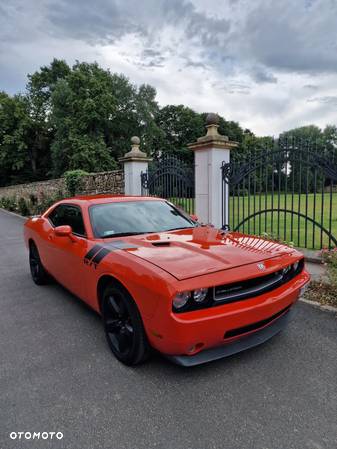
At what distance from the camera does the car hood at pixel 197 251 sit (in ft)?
7.82

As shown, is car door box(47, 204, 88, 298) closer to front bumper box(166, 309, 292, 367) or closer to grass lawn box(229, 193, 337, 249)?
front bumper box(166, 309, 292, 367)

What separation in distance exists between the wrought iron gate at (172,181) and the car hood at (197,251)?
4546 millimetres

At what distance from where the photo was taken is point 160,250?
9.02 feet

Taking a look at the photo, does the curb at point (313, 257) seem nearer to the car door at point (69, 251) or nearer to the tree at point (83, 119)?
the car door at point (69, 251)

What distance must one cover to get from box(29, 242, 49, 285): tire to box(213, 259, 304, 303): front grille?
11.0 feet

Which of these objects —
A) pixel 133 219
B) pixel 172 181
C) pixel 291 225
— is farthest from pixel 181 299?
pixel 172 181

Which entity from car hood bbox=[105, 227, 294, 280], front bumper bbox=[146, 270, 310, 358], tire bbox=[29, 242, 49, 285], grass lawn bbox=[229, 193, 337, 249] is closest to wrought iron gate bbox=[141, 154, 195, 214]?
grass lawn bbox=[229, 193, 337, 249]

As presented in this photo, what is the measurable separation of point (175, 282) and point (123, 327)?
83cm

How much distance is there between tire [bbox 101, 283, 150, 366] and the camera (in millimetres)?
2477

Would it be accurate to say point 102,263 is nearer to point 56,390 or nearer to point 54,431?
point 56,390

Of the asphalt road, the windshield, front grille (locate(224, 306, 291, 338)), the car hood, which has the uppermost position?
the windshield

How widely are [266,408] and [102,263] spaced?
1704 mm

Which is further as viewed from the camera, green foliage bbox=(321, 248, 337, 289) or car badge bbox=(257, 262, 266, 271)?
green foliage bbox=(321, 248, 337, 289)

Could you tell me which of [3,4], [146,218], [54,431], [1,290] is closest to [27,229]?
[1,290]
